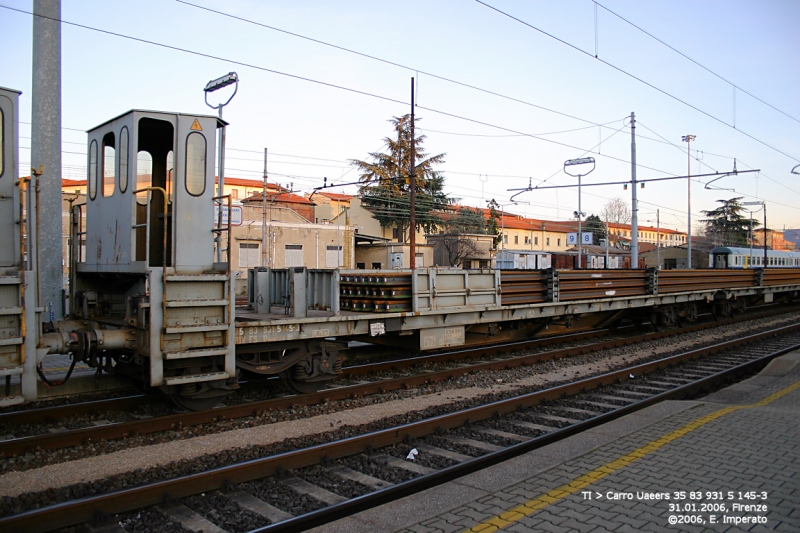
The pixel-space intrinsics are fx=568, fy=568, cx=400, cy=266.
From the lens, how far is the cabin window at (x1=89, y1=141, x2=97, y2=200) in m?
8.31

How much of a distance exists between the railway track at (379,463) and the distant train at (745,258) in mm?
38524

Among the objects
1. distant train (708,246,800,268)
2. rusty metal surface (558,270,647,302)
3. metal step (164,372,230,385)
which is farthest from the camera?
distant train (708,246,800,268)

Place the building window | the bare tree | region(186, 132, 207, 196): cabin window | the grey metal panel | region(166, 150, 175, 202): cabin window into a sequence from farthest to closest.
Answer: the bare tree < the building window < region(186, 132, 207, 196): cabin window < region(166, 150, 175, 202): cabin window < the grey metal panel

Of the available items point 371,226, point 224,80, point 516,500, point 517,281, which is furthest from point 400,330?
point 371,226

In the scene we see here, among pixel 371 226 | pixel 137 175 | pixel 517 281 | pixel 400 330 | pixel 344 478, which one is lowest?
pixel 344 478

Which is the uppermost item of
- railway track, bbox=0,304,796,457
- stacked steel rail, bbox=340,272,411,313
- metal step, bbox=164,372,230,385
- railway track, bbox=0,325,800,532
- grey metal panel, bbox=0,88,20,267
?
grey metal panel, bbox=0,88,20,267

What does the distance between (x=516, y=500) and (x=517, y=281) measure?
7.65 m

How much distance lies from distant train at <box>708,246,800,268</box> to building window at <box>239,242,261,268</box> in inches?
1321

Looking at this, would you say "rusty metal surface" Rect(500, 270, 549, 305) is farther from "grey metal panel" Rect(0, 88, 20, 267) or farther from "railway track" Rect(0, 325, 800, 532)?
"grey metal panel" Rect(0, 88, 20, 267)

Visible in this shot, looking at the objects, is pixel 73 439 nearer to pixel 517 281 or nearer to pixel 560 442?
pixel 560 442

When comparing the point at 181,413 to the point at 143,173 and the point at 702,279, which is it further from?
the point at 702,279

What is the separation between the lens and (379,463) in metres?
5.93

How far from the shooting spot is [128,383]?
8719 mm

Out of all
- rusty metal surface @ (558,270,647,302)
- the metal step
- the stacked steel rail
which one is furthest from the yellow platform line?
rusty metal surface @ (558,270,647,302)
